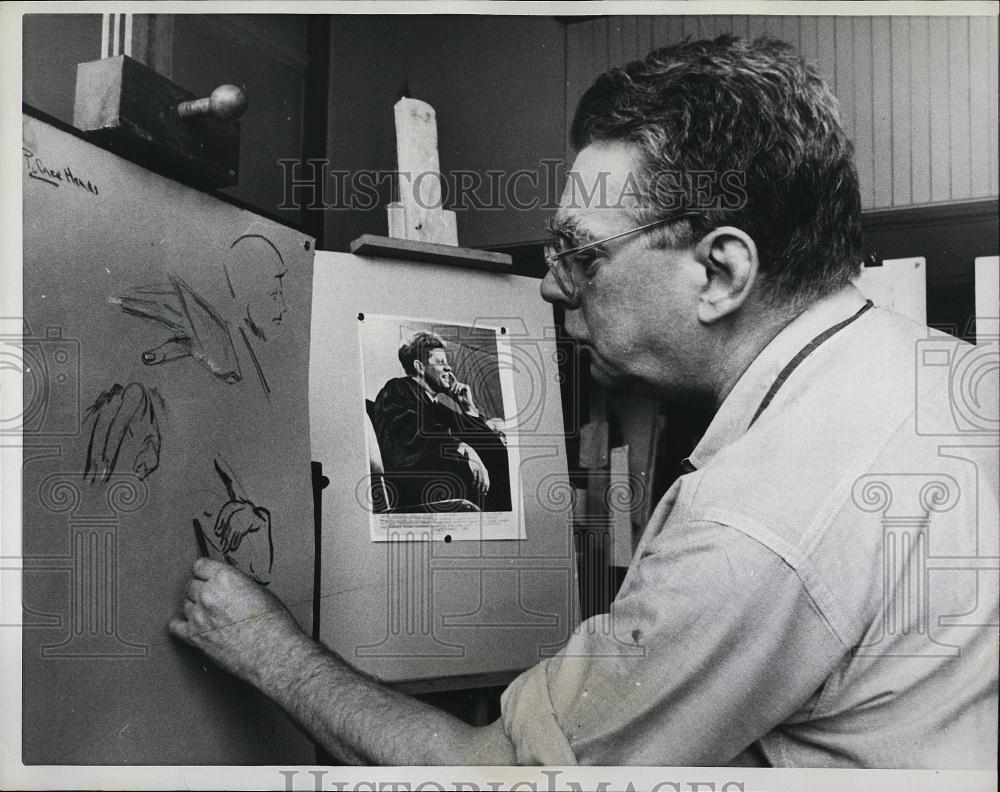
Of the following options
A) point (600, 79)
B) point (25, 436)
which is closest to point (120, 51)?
point (25, 436)

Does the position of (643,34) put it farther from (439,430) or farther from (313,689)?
(313,689)

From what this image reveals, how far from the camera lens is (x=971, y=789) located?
1.00 m

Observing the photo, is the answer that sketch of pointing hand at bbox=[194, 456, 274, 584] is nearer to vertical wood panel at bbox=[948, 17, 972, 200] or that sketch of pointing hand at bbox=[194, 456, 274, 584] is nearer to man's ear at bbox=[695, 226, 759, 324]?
man's ear at bbox=[695, 226, 759, 324]

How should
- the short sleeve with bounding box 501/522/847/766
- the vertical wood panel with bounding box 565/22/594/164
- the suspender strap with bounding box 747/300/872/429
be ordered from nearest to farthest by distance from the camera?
the short sleeve with bounding box 501/522/847/766 < the suspender strap with bounding box 747/300/872/429 < the vertical wood panel with bounding box 565/22/594/164

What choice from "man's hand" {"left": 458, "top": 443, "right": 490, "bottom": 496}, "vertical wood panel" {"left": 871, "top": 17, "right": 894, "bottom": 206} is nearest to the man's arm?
"man's hand" {"left": 458, "top": 443, "right": 490, "bottom": 496}

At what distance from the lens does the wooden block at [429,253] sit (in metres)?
1.06

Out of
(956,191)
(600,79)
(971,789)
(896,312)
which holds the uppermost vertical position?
(600,79)

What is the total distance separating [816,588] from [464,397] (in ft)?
1.48

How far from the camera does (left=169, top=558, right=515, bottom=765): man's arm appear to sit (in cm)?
96

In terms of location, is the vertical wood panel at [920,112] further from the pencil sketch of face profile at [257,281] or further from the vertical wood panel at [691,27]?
the pencil sketch of face profile at [257,281]

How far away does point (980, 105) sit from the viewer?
3.40 feet

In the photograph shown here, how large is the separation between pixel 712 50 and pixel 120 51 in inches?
27.7

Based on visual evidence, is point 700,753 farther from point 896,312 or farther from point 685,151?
point 685,151

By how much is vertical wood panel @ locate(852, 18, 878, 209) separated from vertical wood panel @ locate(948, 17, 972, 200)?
10cm
